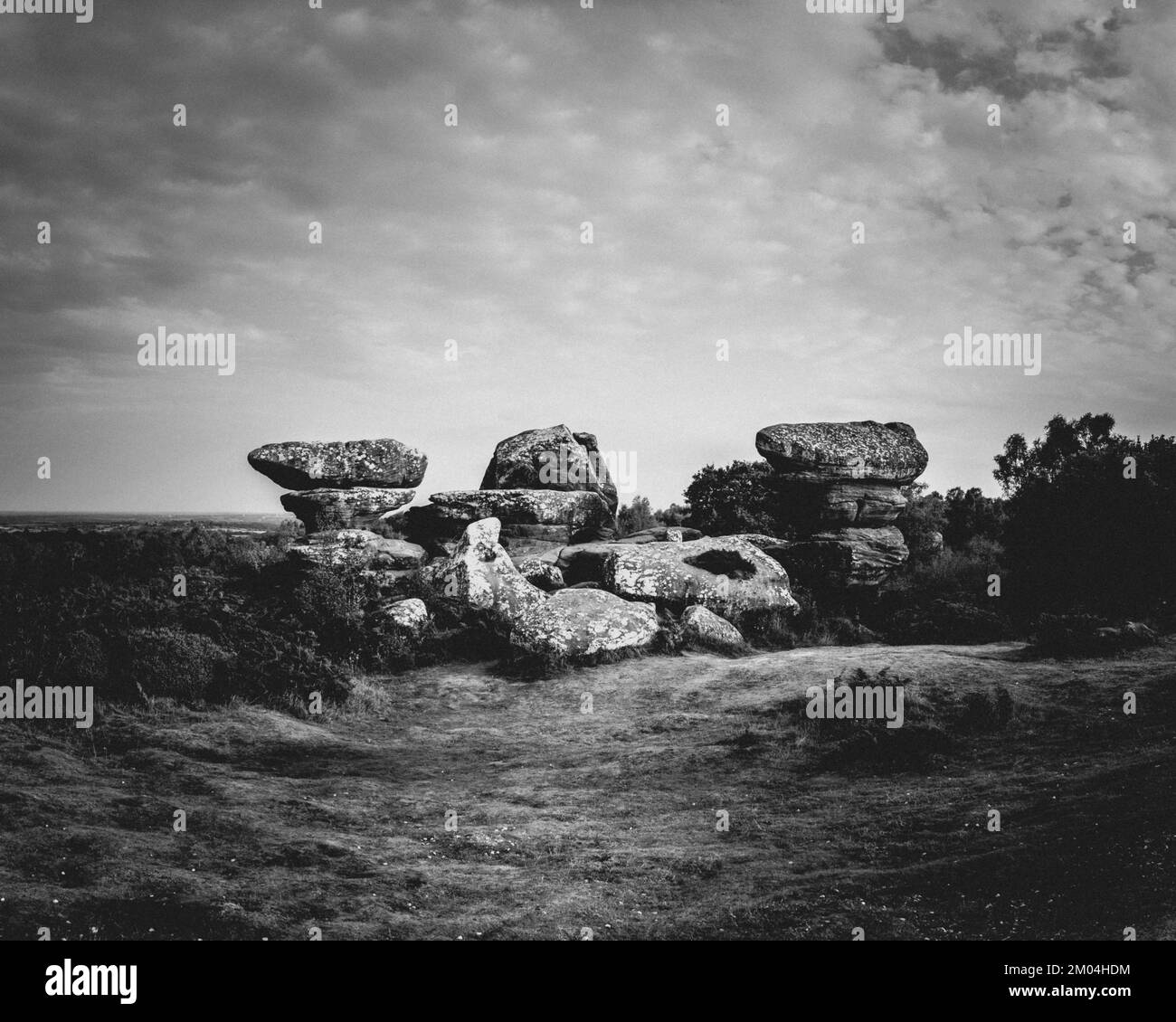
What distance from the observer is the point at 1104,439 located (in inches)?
1389

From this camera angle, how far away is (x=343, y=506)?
30.0 metres

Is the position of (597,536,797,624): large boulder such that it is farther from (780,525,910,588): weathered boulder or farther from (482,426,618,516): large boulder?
(482,426,618,516): large boulder

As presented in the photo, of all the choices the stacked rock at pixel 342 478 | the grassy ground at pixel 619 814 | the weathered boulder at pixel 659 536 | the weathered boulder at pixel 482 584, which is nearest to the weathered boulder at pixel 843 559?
the weathered boulder at pixel 659 536

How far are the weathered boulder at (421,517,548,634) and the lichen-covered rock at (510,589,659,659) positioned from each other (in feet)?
2.12

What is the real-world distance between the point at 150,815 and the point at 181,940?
3525 millimetres

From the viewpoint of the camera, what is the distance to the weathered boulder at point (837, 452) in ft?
95.1

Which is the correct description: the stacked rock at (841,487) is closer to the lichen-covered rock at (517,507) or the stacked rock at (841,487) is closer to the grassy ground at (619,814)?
the lichen-covered rock at (517,507)

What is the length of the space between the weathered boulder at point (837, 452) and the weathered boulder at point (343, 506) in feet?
41.2

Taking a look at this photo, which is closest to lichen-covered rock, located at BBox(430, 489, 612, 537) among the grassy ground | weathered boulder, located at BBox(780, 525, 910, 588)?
weathered boulder, located at BBox(780, 525, 910, 588)

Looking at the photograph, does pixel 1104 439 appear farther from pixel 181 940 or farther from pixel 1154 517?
pixel 181 940

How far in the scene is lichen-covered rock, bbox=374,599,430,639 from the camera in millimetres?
20719

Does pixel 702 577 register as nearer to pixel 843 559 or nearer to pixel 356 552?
pixel 843 559

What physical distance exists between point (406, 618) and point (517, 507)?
Answer: 813 centimetres

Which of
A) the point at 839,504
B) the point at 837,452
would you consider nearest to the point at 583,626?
the point at 839,504
